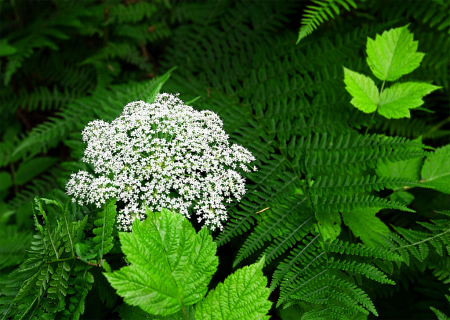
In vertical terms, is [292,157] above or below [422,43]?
below

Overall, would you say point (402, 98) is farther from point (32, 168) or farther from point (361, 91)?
point (32, 168)

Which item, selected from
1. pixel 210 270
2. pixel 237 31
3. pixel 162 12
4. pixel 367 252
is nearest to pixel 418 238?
pixel 367 252

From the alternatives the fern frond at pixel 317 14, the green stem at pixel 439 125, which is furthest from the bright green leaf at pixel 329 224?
the green stem at pixel 439 125

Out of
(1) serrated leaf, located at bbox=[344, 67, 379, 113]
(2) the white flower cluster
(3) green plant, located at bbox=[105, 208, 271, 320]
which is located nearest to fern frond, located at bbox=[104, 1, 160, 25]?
(2) the white flower cluster

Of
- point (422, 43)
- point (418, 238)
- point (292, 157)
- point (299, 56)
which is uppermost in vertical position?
point (422, 43)

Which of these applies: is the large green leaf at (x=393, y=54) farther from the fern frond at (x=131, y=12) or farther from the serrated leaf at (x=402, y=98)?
the fern frond at (x=131, y=12)

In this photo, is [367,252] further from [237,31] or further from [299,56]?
[237,31]

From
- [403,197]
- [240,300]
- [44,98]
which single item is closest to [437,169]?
[403,197]
